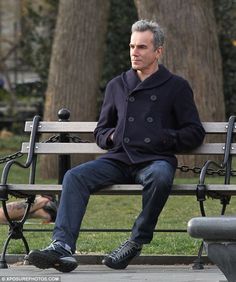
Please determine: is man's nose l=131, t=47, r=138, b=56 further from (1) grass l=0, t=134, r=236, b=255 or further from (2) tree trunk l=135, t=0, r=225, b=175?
(2) tree trunk l=135, t=0, r=225, b=175

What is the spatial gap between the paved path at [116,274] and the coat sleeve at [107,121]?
0.92 metres

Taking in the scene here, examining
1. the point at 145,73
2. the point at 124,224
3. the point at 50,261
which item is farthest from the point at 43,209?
the point at 50,261

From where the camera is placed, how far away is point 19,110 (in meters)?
42.8

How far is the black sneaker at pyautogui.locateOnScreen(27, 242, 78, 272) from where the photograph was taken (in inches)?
297

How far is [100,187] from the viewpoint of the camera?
8289mm

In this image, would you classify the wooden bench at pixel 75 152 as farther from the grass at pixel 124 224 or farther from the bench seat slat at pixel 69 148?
the grass at pixel 124 224

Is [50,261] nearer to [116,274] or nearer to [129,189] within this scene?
[116,274]

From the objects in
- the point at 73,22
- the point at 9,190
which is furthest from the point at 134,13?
the point at 9,190

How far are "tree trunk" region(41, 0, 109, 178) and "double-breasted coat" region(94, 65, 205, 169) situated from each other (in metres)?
12.0

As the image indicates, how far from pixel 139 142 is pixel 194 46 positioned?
932cm

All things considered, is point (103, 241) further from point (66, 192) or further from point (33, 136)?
point (66, 192)

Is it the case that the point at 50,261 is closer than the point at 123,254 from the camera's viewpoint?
Yes

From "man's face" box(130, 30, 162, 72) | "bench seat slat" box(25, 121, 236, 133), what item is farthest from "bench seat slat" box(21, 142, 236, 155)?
"man's face" box(130, 30, 162, 72)

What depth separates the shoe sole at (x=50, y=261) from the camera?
754cm
